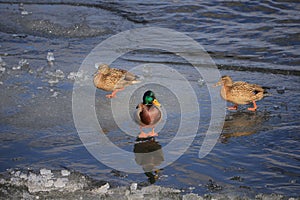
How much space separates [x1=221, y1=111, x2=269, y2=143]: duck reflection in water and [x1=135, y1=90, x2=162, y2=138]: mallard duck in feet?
2.51

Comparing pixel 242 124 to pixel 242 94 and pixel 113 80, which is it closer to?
pixel 242 94

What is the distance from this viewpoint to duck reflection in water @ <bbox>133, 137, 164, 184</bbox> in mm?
5332

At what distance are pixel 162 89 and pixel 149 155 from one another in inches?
82.0

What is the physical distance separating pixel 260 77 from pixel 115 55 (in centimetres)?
251

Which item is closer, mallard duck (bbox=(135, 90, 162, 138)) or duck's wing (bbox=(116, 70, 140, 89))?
mallard duck (bbox=(135, 90, 162, 138))

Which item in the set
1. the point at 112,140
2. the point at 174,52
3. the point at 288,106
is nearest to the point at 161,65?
the point at 174,52

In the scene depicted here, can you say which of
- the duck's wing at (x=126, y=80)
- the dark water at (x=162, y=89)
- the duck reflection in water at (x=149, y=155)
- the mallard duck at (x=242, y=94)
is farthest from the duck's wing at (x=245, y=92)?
the duck reflection in water at (x=149, y=155)

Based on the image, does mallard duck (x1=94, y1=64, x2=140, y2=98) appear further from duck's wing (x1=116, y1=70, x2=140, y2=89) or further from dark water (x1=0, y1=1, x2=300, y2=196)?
dark water (x1=0, y1=1, x2=300, y2=196)

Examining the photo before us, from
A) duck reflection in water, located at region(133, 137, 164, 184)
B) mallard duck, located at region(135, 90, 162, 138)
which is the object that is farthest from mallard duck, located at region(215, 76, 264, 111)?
duck reflection in water, located at region(133, 137, 164, 184)

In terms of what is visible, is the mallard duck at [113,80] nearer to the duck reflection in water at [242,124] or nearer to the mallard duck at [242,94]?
the mallard duck at [242,94]

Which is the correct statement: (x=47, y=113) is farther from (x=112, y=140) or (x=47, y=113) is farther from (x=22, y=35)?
(x=22, y=35)

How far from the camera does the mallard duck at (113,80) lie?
291 inches

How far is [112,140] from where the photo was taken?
19.8 feet

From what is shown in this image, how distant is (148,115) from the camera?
6.10 m
